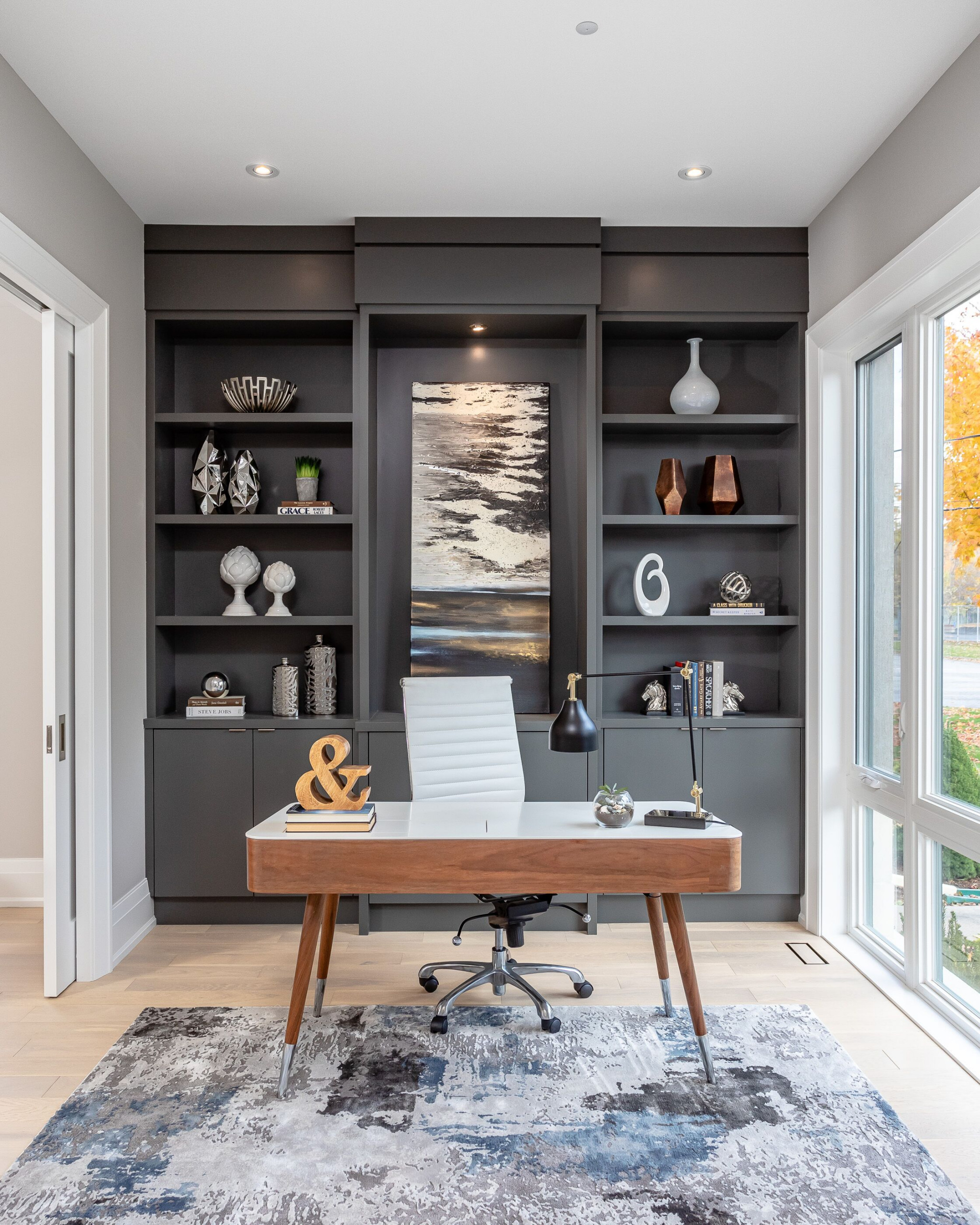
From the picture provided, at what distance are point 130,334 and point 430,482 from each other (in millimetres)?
1363

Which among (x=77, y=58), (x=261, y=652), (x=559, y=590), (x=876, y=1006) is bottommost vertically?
(x=876, y=1006)

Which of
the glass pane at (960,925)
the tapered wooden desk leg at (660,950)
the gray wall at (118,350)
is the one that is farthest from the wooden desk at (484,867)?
the gray wall at (118,350)

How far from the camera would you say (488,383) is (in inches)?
154

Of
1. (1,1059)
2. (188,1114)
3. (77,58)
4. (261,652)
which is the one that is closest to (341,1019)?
(188,1114)

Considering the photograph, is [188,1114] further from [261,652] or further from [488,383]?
[488,383]

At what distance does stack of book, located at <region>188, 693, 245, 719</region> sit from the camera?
3646mm

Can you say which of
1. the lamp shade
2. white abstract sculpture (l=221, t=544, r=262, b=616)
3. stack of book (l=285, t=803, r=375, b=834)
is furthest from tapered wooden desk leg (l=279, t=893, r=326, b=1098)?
white abstract sculpture (l=221, t=544, r=262, b=616)

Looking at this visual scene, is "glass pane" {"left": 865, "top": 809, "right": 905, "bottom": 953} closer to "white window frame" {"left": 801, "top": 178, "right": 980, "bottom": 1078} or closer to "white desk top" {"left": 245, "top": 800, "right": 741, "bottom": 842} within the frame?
"white window frame" {"left": 801, "top": 178, "right": 980, "bottom": 1078}

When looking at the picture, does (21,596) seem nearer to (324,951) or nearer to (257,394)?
(257,394)

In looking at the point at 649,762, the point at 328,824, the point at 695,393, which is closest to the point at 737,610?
the point at 649,762

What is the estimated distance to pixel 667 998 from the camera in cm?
279

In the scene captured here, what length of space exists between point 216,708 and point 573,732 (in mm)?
1874

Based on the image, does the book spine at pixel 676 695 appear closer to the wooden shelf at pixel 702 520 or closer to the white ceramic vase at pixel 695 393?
the wooden shelf at pixel 702 520

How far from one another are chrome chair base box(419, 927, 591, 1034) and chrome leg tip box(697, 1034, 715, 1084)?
481mm
